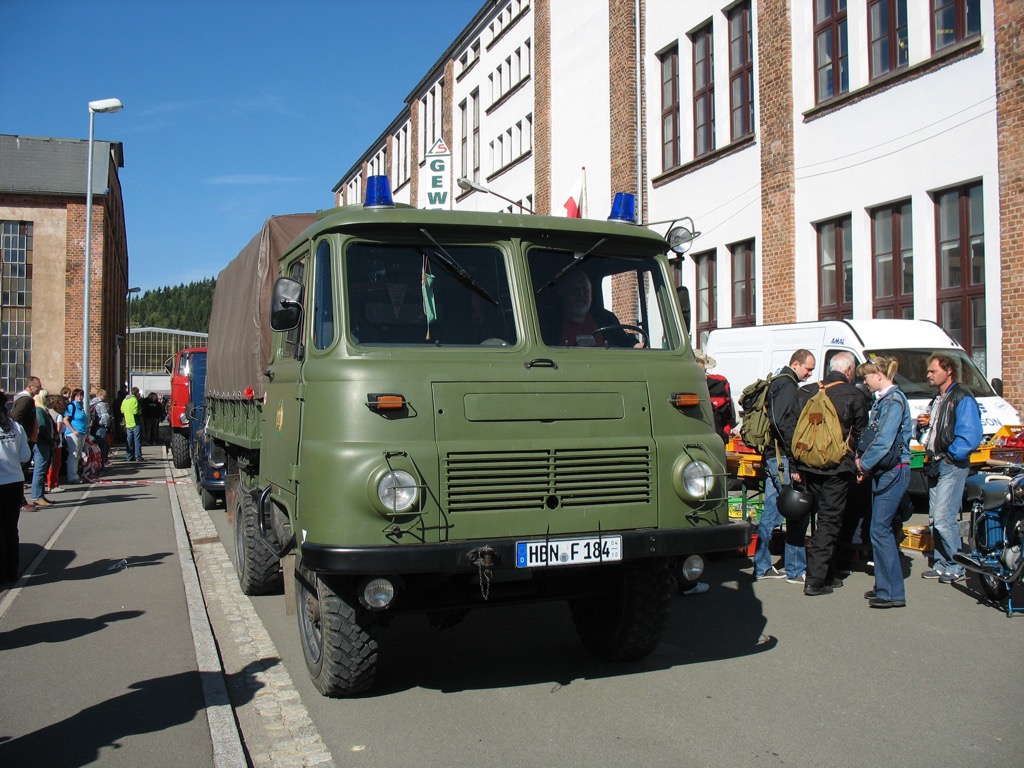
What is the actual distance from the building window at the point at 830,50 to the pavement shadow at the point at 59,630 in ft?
52.5

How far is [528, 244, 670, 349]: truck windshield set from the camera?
225 inches

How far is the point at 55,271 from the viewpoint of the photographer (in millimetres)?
36562

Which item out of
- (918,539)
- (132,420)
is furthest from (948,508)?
(132,420)

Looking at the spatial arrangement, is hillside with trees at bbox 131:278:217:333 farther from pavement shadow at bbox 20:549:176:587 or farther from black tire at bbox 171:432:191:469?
pavement shadow at bbox 20:549:176:587

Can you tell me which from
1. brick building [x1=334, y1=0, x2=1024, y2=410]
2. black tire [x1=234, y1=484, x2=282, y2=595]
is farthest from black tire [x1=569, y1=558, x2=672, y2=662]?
brick building [x1=334, y1=0, x2=1024, y2=410]

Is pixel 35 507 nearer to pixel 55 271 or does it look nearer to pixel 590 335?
pixel 590 335

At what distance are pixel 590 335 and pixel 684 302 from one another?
0.85 meters

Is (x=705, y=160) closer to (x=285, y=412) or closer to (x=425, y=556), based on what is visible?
(x=285, y=412)

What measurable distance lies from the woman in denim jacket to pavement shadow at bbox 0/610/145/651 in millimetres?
5739

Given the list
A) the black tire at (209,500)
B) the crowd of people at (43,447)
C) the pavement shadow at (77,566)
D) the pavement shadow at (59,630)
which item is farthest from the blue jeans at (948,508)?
the black tire at (209,500)

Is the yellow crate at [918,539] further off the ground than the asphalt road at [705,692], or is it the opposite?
the yellow crate at [918,539]

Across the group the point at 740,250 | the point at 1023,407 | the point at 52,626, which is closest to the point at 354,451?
the point at 52,626

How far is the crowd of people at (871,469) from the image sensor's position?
7559 millimetres

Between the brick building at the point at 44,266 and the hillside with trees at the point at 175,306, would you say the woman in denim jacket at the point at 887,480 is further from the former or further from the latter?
the hillside with trees at the point at 175,306
